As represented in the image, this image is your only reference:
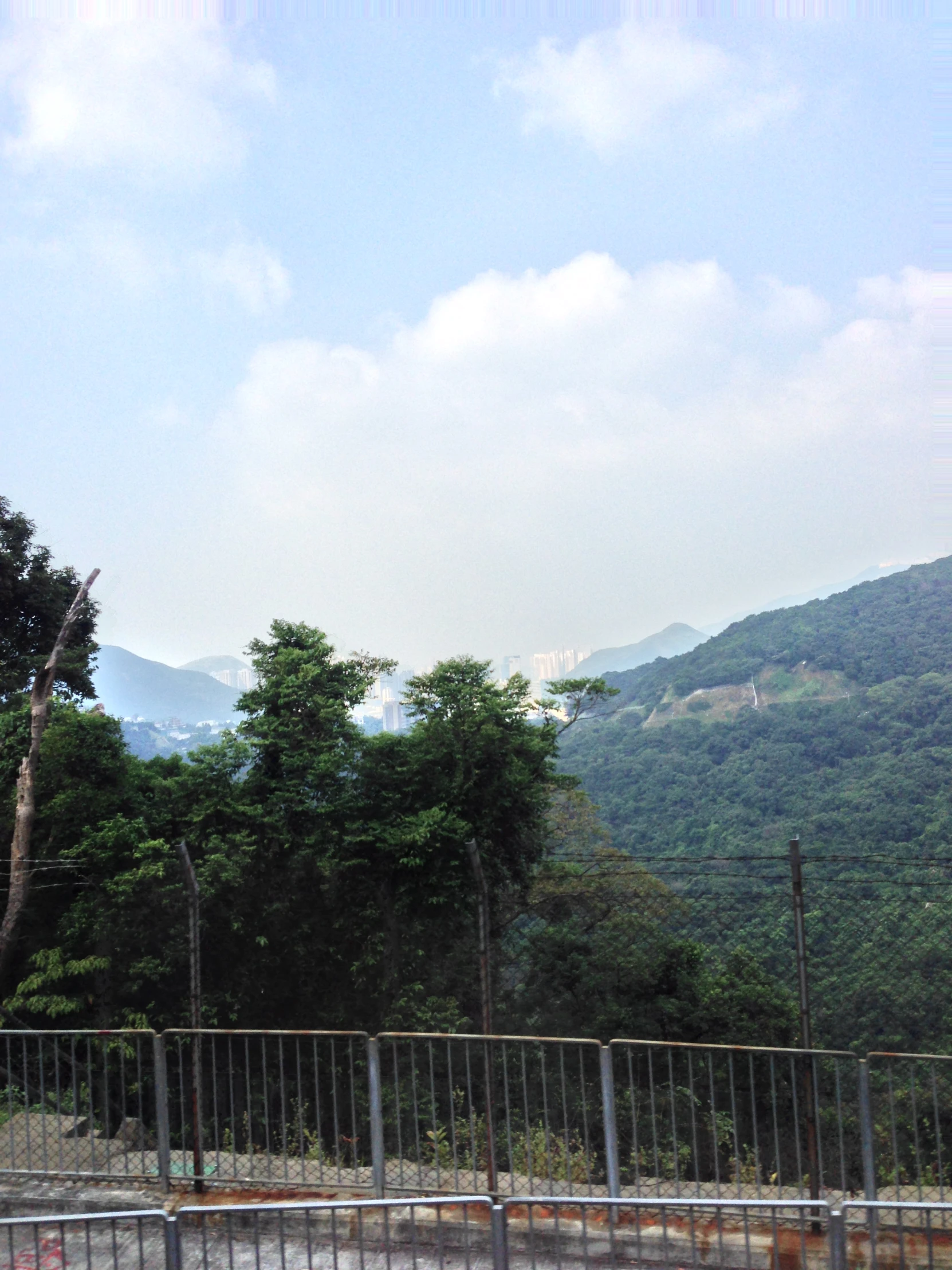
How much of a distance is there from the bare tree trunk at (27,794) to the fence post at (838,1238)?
469 inches

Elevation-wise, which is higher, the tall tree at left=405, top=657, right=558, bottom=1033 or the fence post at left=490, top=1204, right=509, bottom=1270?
the tall tree at left=405, top=657, right=558, bottom=1033

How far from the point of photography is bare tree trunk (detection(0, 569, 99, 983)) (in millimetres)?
13969

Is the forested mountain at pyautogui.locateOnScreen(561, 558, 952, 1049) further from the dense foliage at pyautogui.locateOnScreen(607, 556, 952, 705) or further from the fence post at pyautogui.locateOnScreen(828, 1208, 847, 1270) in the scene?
the fence post at pyautogui.locateOnScreen(828, 1208, 847, 1270)

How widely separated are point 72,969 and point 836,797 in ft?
121

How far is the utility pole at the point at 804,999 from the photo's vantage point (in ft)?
18.2

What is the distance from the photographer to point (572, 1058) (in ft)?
47.4

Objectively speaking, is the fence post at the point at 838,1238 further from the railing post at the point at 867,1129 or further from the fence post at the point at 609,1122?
the fence post at the point at 609,1122

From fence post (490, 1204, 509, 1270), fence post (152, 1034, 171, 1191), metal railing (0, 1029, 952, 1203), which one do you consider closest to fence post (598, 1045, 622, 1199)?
metal railing (0, 1029, 952, 1203)

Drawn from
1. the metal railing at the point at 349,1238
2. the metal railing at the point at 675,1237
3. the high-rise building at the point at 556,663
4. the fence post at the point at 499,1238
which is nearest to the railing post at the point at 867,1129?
the metal railing at the point at 675,1237

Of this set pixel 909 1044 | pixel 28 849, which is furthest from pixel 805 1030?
pixel 909 1044

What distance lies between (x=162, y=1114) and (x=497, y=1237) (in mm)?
2561

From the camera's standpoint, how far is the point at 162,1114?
18.6ft

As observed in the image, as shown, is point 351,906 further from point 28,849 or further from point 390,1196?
point 390,1196

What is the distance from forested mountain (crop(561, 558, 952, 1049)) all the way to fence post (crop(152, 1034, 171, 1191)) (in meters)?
4.27
